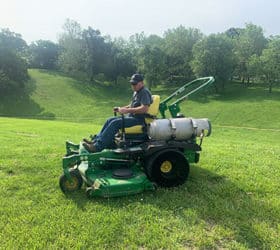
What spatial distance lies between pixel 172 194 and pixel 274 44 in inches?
2344

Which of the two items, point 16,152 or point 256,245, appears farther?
point 16,152

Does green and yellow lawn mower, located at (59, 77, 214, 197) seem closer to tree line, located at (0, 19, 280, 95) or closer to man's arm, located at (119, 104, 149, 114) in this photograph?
man's arm, located at (119, 104, 149, 114)

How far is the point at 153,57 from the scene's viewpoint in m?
60.8

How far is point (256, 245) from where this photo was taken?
15.8 feet

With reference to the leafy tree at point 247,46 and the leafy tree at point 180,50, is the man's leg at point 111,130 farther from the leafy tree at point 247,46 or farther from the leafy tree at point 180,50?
the leafy tree at point 180,50

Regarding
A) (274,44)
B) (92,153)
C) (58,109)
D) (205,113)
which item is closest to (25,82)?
(58,109)

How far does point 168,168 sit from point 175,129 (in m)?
0.81

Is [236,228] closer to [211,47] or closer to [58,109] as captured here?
[58,109]

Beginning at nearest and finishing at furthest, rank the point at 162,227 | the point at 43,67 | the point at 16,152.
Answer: the point at 162,227
the point at 16,152
the point at 43,67

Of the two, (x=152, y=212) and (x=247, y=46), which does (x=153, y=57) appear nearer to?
(x=247, y=46)

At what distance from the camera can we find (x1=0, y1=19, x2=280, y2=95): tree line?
55.3 m

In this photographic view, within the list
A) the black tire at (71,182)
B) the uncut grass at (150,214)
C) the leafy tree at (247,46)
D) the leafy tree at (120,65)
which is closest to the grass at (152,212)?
the uncut grass at (150,214)

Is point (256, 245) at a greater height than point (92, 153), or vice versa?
point (92, 153)

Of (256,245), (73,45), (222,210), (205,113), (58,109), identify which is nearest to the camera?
(256,245)
